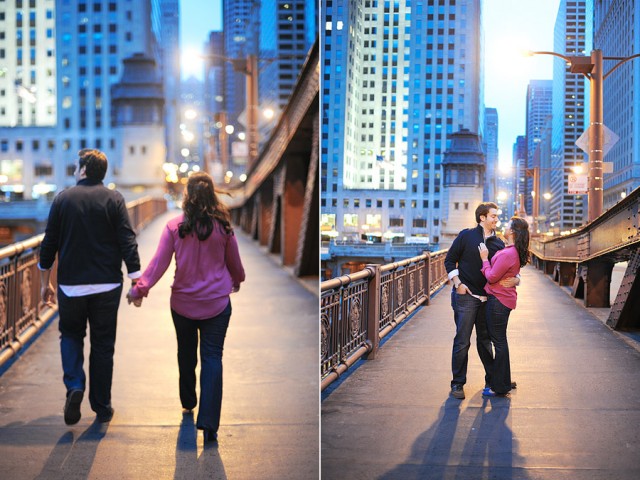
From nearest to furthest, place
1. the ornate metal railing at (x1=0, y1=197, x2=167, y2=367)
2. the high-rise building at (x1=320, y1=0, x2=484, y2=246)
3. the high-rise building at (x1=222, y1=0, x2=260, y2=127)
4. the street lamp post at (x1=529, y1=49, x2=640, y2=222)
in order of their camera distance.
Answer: the street lamp post at (x1=529, y1=49, x2=640, y2=222) < the high-rise building at (x1=320, y1=0, x2=484, y2=246) < the ornate metal railing at (x1=0, y1=197, x2=167, y2=367) < the high-rise building at (x1=222, y1=0, x2=260, y2=127)

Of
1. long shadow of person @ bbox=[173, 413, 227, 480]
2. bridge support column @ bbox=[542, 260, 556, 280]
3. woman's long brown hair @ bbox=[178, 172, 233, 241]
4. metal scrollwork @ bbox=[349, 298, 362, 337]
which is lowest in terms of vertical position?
long shadow of person @ bbox=[173, 413, 227, 480]

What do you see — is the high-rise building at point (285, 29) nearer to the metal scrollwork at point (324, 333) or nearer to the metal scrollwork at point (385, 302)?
the metal scrollwork at point (385, 302)

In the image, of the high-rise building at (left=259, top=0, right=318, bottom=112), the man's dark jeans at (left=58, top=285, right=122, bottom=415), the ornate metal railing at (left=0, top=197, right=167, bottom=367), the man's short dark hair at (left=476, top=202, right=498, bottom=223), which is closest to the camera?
the man's short dark hair at (left=476, top=202, right=498, bottom=223)

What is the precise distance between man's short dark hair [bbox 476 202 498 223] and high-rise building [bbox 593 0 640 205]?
52 centimetres

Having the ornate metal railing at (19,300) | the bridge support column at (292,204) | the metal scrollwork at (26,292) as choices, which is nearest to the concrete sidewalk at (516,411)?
the ornate metal railing at (19,300)

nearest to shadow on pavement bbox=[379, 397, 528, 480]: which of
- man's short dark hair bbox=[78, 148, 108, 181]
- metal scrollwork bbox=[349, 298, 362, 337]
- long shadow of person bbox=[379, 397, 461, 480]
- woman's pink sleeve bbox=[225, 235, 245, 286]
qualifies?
long shadow of person bbox=[379, 397, 461, 480]

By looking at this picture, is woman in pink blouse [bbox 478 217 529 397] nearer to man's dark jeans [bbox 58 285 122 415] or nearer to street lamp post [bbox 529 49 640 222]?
street lamp post [bbox 529 49 640 222]

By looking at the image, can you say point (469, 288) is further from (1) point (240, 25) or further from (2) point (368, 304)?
(1) point (240, 25)

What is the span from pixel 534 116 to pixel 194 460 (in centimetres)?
268

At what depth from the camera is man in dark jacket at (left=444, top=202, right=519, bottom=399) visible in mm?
3473

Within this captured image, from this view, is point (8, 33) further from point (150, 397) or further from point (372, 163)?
point (372, 163)

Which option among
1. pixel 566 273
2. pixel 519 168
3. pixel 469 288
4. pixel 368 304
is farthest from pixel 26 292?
pixel 566 273

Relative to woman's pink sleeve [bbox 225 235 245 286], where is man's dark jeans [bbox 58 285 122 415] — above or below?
below

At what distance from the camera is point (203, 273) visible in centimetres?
414
